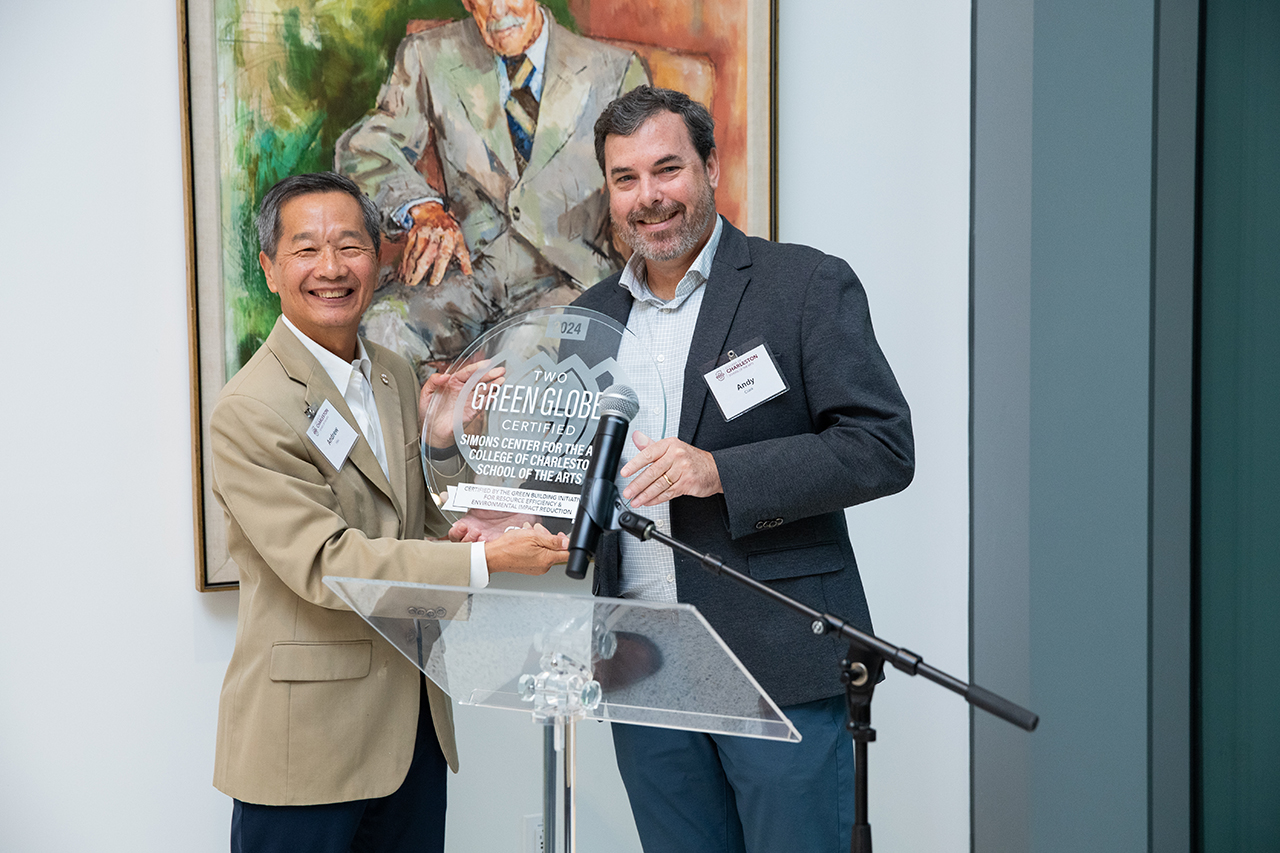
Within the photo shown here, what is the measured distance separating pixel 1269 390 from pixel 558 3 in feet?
6.11

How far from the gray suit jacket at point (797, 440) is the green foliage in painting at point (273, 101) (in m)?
1.03

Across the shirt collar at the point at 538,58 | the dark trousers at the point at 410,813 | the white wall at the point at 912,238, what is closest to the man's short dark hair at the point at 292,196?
the shirt collar at the point at 538,58

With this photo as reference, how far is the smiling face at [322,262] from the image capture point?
1.69 metres

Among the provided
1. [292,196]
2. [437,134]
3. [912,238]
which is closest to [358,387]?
[292,196]

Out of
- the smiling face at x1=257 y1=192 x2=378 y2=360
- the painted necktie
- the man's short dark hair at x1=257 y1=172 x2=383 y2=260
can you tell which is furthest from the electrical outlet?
the painted necktie

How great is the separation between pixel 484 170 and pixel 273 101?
49 cm

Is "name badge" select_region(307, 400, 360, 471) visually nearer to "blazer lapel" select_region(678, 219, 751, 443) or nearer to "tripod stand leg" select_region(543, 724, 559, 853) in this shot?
"blazer lapel" select_region(678, 219, 751, 443)

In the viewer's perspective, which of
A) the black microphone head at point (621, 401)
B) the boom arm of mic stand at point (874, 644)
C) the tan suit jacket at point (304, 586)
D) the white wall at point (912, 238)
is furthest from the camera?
the white wall at point (912, 238)

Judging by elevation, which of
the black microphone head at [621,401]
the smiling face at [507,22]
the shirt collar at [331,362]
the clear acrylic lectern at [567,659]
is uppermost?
the smiling face at [507,22]

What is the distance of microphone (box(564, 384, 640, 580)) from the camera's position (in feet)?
3.86

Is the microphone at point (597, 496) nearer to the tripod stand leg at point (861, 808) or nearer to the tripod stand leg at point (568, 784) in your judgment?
the tripod stand leg at point (568, 784)

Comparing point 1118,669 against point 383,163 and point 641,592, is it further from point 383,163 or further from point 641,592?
point 383,163

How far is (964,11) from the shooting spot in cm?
266

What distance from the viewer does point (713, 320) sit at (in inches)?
68.0
